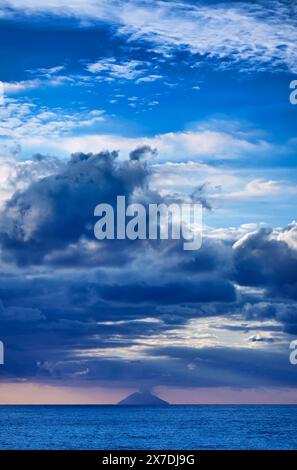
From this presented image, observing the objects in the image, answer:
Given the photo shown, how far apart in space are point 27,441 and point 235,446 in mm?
50492

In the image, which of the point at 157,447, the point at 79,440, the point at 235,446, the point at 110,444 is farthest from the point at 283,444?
the point at 79,440

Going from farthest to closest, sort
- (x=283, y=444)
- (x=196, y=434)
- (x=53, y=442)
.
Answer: (x=196, y=434), (x=53, y=442), (x=283, y=444)
